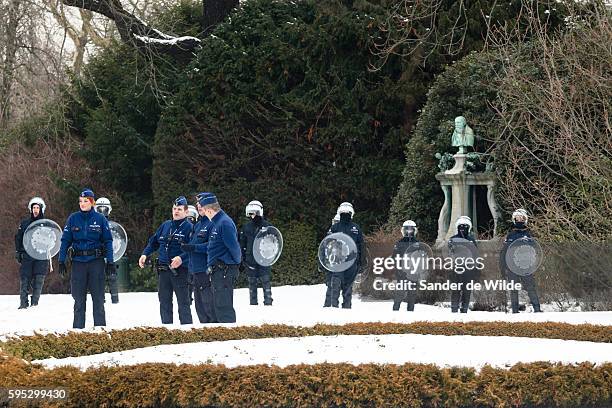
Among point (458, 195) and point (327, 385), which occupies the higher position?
point (458, 195)

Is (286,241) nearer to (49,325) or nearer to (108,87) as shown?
(108,87)

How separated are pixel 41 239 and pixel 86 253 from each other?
17.9ft

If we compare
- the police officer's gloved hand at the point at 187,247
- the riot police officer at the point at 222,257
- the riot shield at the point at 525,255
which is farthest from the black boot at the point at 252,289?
the riot police officer at the point at 222,257

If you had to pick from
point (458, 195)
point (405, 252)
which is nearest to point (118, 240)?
point (405, 252)

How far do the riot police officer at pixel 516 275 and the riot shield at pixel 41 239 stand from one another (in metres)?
6.91

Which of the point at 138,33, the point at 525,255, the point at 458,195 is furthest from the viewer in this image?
the point at 138,33

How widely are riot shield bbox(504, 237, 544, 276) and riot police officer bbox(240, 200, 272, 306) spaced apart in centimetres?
397

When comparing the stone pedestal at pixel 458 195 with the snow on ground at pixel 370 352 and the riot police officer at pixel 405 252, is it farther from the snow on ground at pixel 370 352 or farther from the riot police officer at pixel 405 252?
the snow on ground at pixel 370 352

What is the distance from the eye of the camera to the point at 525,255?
67.5 ft

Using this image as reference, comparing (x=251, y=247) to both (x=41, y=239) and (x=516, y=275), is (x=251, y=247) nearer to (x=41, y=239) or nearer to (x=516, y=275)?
(x=41, y=239)

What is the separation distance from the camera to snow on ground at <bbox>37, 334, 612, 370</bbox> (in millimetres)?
11648

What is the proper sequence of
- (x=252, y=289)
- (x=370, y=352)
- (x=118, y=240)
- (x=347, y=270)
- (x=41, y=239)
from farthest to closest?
1. (x=118, y=240)
2. (x=252, y=289)
3. (x=41, y=239)
4. (x=347, y=270)
5. (x=370, y=352)

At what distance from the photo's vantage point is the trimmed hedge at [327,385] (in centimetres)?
1057

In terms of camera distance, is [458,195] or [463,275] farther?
[458,195]
